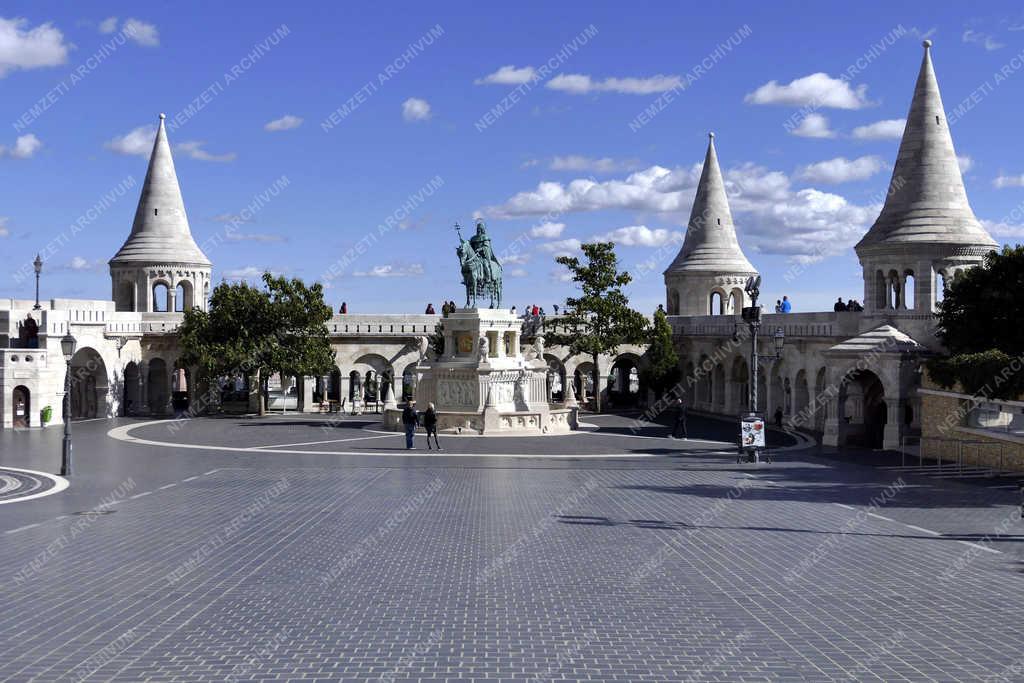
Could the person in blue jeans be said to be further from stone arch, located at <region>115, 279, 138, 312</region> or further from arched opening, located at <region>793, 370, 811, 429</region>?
stone arch, located at <region>115, 279, 138, 312</region>

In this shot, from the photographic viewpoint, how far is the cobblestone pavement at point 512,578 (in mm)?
8805

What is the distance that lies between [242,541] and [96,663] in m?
5.21

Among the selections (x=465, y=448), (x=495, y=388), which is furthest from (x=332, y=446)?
(x=495, y=388)

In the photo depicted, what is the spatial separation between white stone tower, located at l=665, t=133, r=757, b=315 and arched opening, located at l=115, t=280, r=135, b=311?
24481 millimetres

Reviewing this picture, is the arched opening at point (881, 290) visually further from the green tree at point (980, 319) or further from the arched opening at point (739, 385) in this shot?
the arched opening at point (739, 385)

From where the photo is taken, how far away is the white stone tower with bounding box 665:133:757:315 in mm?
47000

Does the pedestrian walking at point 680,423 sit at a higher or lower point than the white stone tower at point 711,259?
lower

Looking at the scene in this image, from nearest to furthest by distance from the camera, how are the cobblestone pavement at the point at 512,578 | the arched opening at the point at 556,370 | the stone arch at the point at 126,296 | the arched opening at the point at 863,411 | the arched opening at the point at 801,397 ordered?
the cobblestone pavement at the point at 512,578 → the arched opening at the point at 863,411 → the arched opening at the point at 801,397 → the stone arch at the point at 126,296 → the arched opening at the point at 556,370

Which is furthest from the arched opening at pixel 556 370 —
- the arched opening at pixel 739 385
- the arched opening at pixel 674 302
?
the arched opening at pixel 739 385

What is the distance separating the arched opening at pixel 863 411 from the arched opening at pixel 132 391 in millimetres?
27512

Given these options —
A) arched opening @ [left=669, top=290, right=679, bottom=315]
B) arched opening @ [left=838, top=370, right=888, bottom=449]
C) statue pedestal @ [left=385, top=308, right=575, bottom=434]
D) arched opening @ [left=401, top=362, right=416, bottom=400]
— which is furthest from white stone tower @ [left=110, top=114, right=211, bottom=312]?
arched opening @ [left=838, top=370, right=888, bottom=449]

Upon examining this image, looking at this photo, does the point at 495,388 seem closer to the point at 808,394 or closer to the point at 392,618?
the point at 808,394

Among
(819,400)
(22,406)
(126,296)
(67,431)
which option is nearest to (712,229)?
(819,400)

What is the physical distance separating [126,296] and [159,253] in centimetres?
257
